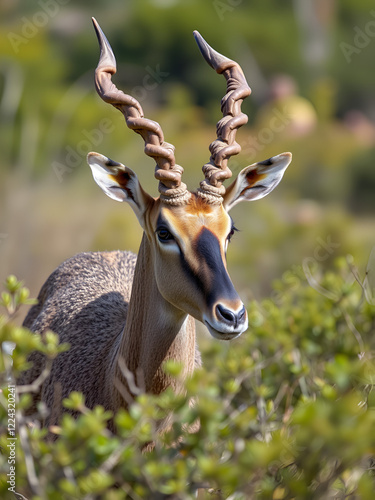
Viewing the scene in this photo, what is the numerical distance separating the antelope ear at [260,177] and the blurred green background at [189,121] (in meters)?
2.17

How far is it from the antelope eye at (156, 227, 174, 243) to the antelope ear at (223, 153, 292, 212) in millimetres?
808

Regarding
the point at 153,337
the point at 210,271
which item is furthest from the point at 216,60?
the point at 153,337

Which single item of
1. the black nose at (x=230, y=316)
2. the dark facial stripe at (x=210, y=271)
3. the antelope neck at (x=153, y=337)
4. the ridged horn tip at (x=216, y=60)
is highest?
the ridged horn tip at (x=216, y=60)

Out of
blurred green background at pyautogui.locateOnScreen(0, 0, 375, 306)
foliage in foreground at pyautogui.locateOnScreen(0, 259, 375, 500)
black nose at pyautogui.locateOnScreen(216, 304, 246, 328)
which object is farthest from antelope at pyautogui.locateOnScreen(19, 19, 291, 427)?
blurred green background at pyautogui.locateOnScreen(0, 0, 375, 306)

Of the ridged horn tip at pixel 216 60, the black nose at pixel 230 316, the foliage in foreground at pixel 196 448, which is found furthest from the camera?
the ridged horn tip at pixel 216 60

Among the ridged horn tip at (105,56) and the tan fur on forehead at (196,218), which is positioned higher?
the ridged horn tip at (105,56)

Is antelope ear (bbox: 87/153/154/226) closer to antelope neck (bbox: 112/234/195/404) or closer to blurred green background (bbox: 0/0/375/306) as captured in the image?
antelope neck (bbox: 112/234/195/404)

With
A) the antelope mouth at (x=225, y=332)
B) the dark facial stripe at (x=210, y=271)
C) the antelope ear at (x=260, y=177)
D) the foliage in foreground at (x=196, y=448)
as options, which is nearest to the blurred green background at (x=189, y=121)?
the antelope ear at (x=260, y=177)

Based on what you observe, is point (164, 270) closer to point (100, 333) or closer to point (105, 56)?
point (100, 333)

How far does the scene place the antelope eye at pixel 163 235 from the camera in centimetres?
556

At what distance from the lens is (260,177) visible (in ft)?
21.0

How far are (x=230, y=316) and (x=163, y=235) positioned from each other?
3.17 ft

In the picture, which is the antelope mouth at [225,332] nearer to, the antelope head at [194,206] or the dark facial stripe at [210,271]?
the antelope head at [194,206]

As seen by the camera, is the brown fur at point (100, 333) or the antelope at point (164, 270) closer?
the antelope at point (164, 270)
